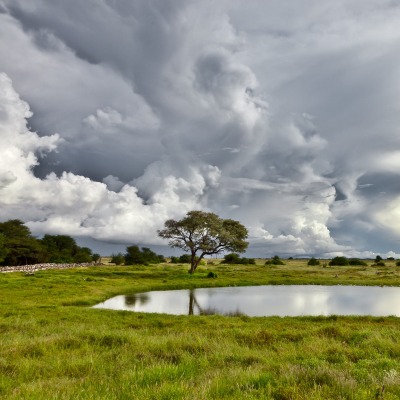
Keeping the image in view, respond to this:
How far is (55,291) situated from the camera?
4275 cm

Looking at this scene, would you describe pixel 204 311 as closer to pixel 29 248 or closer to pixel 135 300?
pixel 135 300

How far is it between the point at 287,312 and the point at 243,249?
48.4 metres

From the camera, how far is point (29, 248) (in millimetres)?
112500

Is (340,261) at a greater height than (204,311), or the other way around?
(340,261)

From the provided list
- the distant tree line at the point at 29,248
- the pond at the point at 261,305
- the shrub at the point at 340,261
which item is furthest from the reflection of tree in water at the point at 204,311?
the shrub at the point at 340,261

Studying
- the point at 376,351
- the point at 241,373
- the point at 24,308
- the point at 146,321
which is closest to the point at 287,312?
the point at 146,321

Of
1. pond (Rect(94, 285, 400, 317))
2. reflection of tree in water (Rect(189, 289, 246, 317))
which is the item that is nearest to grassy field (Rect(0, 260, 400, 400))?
reflection of tree in water (Rect(189, 289, 246, 317))

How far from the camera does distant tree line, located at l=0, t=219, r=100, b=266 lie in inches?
4254

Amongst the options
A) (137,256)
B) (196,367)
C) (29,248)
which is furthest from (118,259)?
(196,367)

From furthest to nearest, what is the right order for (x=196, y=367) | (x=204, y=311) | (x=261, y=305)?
1. (x=261, y=305)
2. (x=204, y=311)
3. (x=196, y=367)

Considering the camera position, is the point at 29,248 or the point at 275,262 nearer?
the point at 29,248

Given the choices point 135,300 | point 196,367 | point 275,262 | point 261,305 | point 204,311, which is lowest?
point 204,311

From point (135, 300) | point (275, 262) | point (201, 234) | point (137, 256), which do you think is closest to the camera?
point (135, 300)

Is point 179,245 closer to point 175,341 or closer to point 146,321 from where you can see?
point 146,321
